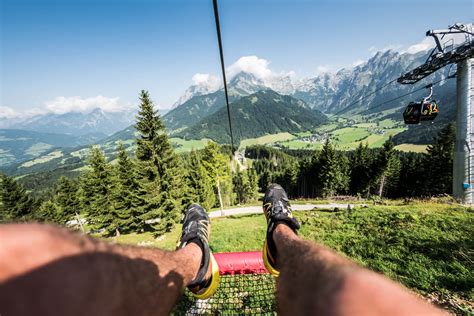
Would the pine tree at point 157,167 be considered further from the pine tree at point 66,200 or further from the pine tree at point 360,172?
the pine tree at point 360,172

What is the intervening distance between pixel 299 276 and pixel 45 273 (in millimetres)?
1219

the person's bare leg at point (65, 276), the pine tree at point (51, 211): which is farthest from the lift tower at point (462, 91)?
the pine tree at point (51, 211)

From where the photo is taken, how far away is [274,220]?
127 inches

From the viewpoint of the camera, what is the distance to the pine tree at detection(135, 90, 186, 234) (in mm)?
18516

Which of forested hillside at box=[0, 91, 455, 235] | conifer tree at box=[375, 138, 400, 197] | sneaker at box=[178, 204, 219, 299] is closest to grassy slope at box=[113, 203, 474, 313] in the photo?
sneaker at box=[178, 204, 219, 299]

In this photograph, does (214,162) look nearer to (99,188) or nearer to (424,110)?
(99,188)

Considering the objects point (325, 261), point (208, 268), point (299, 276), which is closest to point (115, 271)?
point (299, 276)

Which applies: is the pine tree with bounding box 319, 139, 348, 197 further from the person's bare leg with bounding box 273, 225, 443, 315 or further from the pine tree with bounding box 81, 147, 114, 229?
the person's bare leg with bounding box 273, 225, 443, 315

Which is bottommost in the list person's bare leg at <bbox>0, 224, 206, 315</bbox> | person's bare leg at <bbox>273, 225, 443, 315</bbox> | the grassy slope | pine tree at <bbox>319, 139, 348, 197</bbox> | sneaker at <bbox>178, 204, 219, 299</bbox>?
pine tree at <bbox>319, 139, 348, 197</bbox>

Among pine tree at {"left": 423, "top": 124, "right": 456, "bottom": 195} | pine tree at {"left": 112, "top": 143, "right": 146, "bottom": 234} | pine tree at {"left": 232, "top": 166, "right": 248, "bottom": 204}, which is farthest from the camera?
pine tree at {"left": 232, "top": 166, "right": 248, "bottom": 204}

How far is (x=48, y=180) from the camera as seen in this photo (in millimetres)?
146000

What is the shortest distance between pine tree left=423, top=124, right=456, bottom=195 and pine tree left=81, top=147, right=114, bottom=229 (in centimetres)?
4281

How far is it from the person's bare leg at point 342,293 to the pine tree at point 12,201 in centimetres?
3103

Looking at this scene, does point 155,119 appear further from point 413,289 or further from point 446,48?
point 446,48
